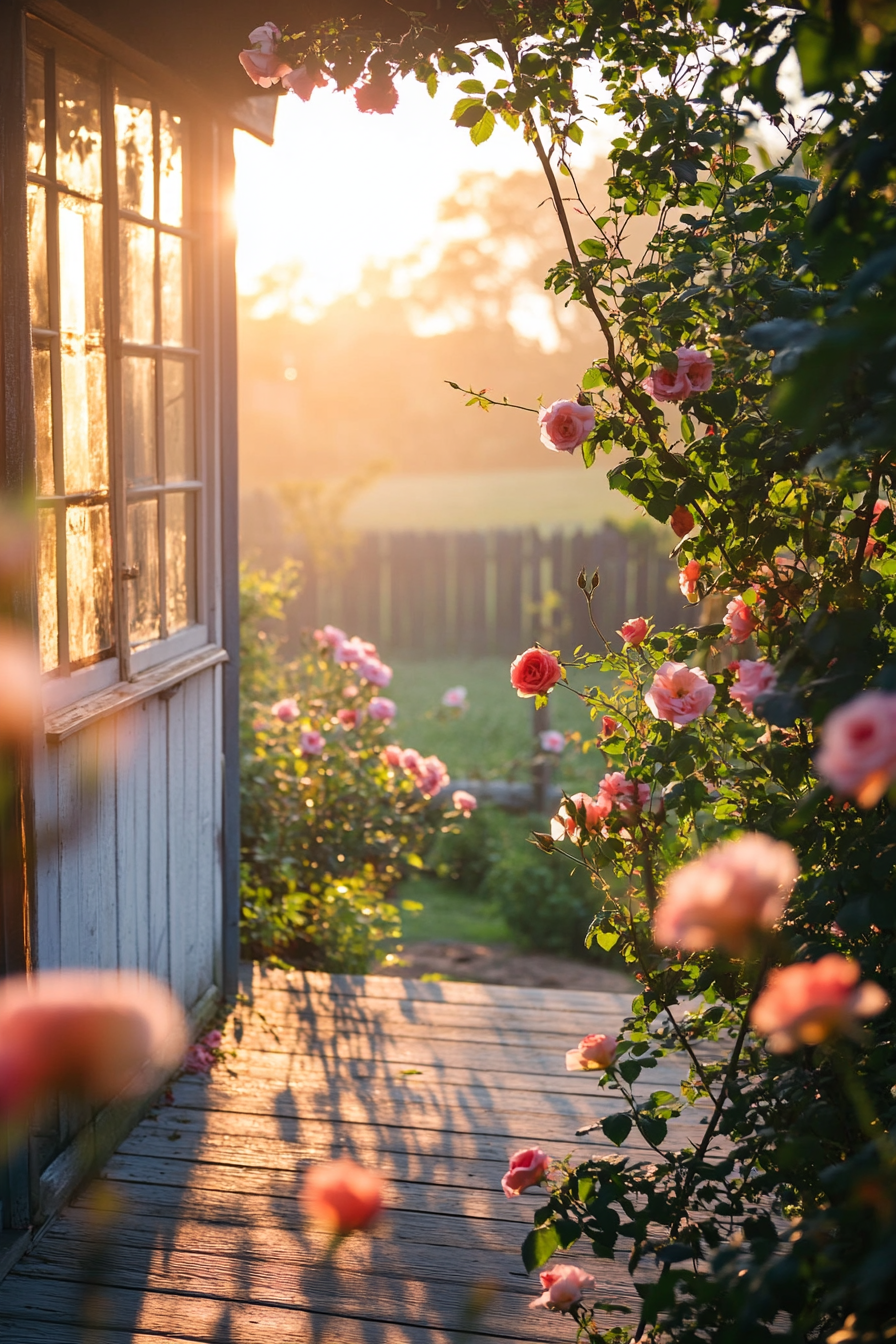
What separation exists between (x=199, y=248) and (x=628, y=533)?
23.3 ft

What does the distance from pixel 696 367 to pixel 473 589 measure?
9.06 meters

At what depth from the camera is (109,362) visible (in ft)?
7.74

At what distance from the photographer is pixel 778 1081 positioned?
5.05ft

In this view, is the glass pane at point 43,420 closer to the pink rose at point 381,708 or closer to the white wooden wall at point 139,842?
the white wooden wall at point 139,842

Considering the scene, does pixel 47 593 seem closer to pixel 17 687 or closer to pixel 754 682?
pixel 17 687

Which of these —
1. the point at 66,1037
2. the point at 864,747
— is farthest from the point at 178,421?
the point at 864,747

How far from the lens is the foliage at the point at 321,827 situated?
12.5 feet

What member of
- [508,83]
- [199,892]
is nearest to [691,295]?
[508,83]

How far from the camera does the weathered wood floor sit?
6.22 ft

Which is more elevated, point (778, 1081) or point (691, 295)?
point (691, 295)

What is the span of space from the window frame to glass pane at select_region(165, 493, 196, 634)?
1.0 inches

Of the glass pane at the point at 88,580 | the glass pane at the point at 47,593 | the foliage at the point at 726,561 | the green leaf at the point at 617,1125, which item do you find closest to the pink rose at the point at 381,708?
the glass pane at the point at 88,580

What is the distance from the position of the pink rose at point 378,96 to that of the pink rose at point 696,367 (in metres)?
0.69

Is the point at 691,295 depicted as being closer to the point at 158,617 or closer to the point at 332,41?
the point at 332,41
